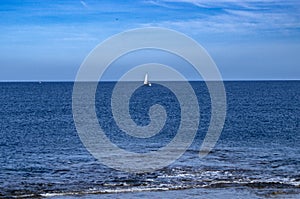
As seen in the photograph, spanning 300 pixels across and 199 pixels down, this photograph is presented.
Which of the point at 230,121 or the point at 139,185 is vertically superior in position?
the point at 230,121

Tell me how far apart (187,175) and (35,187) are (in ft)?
34.4

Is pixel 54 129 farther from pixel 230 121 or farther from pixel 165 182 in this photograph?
pixel 165 182

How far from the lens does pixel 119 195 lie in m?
29.2

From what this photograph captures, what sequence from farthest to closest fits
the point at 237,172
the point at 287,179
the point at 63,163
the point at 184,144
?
the point at 184,144
the point at 63,163
the point at 237,172
the point at 287,179

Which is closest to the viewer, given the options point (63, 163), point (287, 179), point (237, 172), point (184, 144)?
point (287, 179)

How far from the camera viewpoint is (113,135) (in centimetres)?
5900

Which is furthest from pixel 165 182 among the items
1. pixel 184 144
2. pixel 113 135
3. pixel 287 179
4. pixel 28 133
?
pixel 28 133

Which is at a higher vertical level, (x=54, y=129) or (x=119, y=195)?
(x=54, y=129)

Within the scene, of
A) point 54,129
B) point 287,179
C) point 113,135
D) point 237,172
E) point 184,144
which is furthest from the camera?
point 54,129

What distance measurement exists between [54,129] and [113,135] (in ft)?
32.7

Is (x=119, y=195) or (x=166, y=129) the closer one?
(x=119, y=195)

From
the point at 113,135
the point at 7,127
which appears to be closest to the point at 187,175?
the point at 113,135

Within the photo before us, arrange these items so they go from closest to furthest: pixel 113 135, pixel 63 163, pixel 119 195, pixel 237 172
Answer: pixel 119 195 < pixel 237 172 < pixel 63 163 < pixel 113 135

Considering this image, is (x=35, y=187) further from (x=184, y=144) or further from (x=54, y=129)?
(x=54, y=129)
